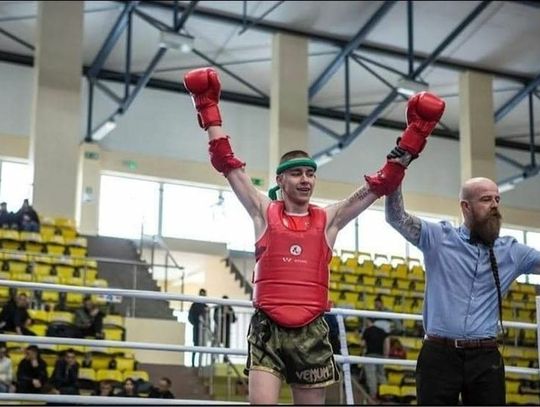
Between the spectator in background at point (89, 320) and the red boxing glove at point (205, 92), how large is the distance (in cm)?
785

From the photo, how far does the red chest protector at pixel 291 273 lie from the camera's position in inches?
140

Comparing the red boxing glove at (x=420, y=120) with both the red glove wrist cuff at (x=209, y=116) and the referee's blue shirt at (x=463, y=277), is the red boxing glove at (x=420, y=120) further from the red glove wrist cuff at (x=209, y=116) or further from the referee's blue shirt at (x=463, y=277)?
the red glove wrist cuff at (x=209, y=116)

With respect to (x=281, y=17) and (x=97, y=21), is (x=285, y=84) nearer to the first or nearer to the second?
(x=281, y=17)

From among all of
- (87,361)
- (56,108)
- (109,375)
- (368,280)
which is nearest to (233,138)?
(368,280)

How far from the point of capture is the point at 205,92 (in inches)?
152

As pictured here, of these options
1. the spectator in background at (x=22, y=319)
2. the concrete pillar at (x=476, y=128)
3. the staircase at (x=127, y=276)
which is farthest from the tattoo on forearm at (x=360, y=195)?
the concrete pillar at (x=476, y=128)

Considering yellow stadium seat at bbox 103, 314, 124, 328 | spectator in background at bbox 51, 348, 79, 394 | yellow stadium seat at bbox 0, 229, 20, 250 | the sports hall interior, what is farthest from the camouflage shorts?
yellow stadium seat at bbox 0, 229, 20, 250

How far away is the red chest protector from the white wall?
1592cm

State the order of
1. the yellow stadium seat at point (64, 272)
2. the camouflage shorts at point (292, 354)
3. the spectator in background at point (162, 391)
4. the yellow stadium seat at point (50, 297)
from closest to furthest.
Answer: the camouflage shorts at point (292, 354), the spectator in background at point (162, 391), the yellow stadium seat at point (50, 297), the yellow stadium seat at point (64, 272)

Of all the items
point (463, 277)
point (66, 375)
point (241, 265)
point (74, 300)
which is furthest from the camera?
point (241, 265)

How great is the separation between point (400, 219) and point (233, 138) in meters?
16.9

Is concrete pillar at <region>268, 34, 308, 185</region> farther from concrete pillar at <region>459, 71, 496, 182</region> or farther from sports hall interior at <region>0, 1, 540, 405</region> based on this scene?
concrete pillar at <region>459, 71, 496, 182</region>

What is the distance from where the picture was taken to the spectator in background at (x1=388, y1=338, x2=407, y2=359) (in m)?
12.6

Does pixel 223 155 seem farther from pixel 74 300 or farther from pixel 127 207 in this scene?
pixel 127 207
